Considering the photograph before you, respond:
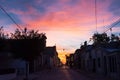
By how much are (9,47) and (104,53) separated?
1330 centimetres

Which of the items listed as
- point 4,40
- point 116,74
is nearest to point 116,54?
point 116,74

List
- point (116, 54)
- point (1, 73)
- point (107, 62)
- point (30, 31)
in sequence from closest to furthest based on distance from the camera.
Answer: point (1, 73)
point (116, 54)
point (30, 31)
point (107, 62)

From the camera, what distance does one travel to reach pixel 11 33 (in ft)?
123

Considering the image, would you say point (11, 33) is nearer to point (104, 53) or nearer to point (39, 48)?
point (39, 48)

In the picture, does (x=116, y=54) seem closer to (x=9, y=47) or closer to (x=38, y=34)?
(x=38, y=34)

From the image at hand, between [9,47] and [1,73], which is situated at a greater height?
[9,47]

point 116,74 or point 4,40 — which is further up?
point 4,40

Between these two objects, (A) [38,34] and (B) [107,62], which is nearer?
(A) [38,34]

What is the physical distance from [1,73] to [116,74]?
12213mm

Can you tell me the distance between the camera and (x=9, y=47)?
123 feet

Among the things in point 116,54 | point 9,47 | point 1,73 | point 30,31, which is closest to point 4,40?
point 9,47

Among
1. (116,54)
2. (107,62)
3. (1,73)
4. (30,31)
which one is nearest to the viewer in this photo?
(1,73)

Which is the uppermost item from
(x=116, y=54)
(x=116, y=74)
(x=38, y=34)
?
(x=38, y=34)

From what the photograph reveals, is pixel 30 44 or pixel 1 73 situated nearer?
pixel 1 73
